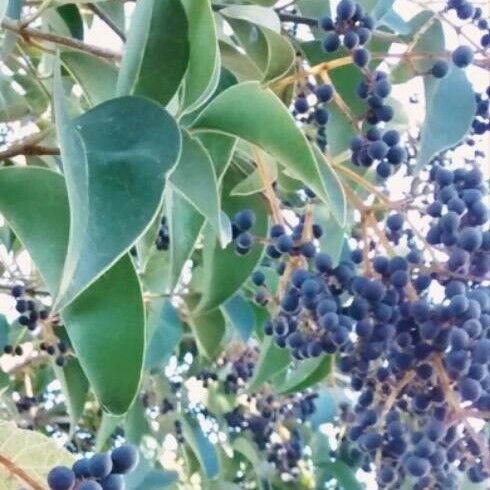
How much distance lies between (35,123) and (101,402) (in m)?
0.67

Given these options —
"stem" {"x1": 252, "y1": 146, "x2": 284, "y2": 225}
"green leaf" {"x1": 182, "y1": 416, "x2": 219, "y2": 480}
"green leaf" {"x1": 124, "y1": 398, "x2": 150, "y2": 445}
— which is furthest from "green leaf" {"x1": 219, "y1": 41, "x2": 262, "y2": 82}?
"green leaf" {"x1": 182, "y1": 416, "x2": 219, "y2": 480}

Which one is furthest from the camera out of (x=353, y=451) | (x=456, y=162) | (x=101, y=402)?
(x=353, y=451)

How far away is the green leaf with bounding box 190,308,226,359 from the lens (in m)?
1.41

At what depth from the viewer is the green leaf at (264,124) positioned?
80 centimetres

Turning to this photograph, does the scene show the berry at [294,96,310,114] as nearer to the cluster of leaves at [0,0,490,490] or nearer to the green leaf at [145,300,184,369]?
the cluster of leaves at [0,0,490,490]

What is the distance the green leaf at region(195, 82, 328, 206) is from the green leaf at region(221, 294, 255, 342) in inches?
23.6

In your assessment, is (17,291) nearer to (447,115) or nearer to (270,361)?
(270,361)

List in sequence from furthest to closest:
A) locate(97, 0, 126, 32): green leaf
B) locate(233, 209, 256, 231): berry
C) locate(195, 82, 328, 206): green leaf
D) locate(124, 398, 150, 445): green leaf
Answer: locate(124, 398, 150, 445): green leaf, locate(97, 0, 126, 32): green leaf, locate(233, 209, 256, 231): berry, locate(195, 82, 328, 206): green leaf

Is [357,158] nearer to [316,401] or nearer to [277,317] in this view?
[277,317]

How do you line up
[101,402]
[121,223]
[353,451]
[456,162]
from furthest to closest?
[353,451] < [456,162] < [101,402] < [121,223]

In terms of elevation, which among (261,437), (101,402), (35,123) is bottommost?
(261,437)

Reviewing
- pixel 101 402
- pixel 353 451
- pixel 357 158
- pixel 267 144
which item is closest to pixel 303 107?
pixel 357 158

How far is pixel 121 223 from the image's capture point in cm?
62

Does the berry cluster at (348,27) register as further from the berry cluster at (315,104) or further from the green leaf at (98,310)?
the green leaf at (98,310)
